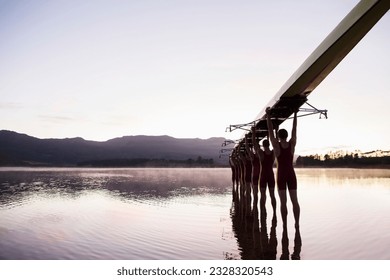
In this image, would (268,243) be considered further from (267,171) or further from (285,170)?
(285,170)

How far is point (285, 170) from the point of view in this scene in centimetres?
661

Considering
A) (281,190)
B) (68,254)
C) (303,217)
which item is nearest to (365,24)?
(281,190)

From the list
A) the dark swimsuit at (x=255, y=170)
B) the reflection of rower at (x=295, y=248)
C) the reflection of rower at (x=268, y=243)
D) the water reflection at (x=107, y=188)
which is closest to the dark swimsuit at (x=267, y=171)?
the reflection of rower at (x=268, y=243)

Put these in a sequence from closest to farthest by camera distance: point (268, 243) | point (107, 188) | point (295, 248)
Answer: point (295, 248) < point (268, 243) < point (107, 188)

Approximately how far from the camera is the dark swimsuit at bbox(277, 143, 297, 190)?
6.57 m

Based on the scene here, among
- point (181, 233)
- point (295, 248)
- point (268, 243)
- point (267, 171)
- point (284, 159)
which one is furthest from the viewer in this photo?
point (181, 233)

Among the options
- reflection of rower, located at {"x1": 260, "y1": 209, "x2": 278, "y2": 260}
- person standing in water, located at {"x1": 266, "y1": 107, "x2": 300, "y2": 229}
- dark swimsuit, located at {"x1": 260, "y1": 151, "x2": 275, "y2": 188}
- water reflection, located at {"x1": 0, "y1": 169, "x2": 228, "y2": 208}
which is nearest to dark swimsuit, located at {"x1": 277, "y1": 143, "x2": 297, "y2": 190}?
person standing in water, located at {"x1": 266, "y1": 107, "x2": 300, "y2": 229}

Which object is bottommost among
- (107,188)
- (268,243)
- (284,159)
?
(107,188)

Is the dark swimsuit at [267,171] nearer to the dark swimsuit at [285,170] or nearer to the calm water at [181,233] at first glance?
the calm water at [181,233]

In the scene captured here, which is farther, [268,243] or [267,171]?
[267,171]

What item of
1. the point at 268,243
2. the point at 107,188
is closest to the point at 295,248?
the point at 268,243

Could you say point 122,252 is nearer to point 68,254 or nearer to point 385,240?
point 68,254

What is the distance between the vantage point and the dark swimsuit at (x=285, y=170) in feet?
21.6
